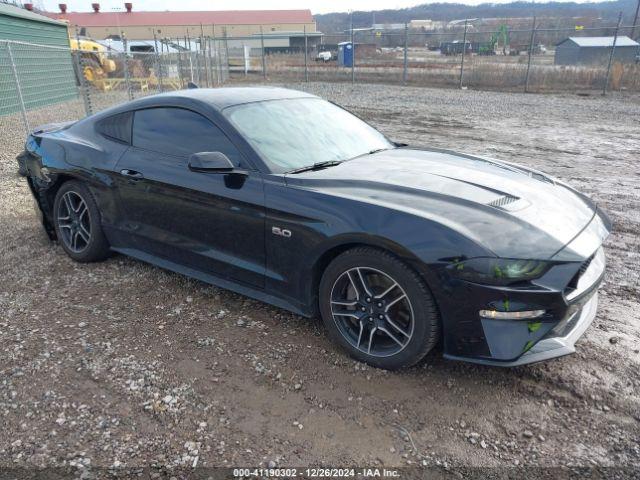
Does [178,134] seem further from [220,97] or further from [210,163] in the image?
[210,163]

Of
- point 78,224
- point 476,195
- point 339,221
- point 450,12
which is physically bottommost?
point 78,224

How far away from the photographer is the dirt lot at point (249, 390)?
7.68ft

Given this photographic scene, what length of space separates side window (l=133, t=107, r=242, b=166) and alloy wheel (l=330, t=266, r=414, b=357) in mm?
1134

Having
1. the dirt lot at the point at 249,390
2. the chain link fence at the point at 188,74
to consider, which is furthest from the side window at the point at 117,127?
the chain link fence at the point at 188,74

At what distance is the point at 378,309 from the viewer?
281cm

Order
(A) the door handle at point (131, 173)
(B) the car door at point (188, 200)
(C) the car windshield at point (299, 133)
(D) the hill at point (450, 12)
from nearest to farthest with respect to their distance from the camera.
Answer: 1. (B) the car door at point (188, 200)
2. (C) the car windshield at point (299, 133)
3. (A) the door handle at point (131, 173)
4. (D) the hill at point (450, 12)

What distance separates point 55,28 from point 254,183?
18.6 metres

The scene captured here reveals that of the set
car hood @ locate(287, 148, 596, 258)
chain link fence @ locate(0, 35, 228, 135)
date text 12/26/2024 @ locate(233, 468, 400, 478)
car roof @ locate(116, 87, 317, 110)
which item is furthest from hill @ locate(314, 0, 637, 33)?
date text 12/26/2024 @ locate(233, 468, 400, 478)

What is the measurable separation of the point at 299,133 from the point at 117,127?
1591 mm

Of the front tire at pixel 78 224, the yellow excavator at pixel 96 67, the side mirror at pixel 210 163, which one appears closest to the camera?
the side mirror at pixel 210 163

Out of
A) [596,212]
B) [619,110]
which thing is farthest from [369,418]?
[619,110]

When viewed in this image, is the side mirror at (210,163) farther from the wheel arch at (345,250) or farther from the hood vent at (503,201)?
the hood vent at (503,201)

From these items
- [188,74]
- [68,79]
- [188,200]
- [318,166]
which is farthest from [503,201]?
[188,74]

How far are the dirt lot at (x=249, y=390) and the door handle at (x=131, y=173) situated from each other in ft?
2.86
